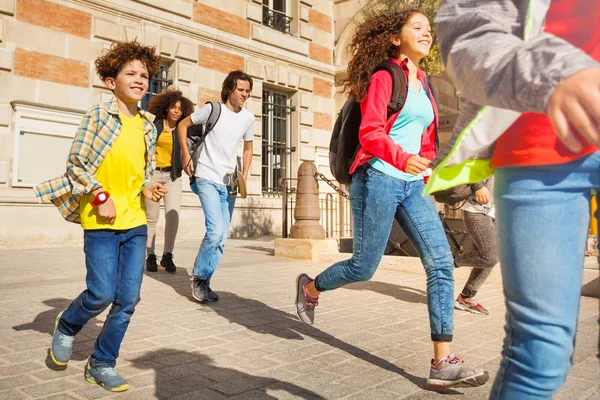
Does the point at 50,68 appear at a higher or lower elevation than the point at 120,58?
higher

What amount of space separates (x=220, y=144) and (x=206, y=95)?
28.3ft

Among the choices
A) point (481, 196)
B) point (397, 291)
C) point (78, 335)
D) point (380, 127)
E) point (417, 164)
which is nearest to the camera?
point (417, 164)

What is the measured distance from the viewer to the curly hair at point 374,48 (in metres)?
3.40

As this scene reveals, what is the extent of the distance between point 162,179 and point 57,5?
6100 millimetres

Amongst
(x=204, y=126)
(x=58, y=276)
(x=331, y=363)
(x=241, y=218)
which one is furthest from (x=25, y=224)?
(x=331, y=363)

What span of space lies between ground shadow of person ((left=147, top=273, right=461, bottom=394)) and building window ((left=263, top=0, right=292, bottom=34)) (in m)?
11.7

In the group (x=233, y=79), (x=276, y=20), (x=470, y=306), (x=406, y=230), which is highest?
(x=276, y=20)

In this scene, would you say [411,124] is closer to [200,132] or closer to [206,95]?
[200,132]

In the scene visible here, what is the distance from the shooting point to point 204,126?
5.46 m

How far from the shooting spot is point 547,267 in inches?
52.6

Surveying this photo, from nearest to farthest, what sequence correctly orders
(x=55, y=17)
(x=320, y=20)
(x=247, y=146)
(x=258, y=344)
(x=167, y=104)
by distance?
(x=258, y=344) → (x=247, y=146) → (x=167, y=104) → (x=55, y=17) → (x=320, y=20)

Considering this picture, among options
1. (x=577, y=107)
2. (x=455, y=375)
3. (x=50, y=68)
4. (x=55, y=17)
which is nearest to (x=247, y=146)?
(x=455, y=375)

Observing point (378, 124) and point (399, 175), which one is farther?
point (399, 175)

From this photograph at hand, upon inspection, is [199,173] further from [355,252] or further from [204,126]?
[355,252]
